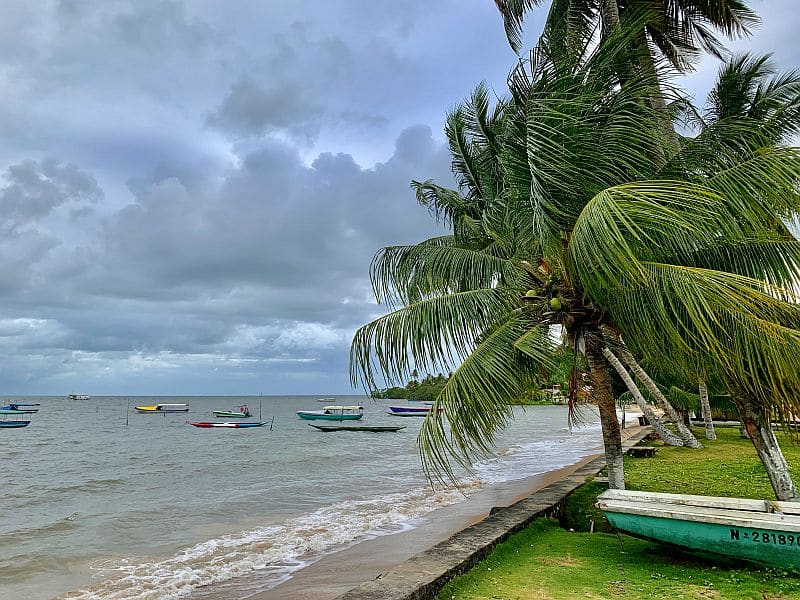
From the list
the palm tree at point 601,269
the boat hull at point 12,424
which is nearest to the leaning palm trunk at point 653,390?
the palm tree at point 601,269

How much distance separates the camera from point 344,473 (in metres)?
20.2

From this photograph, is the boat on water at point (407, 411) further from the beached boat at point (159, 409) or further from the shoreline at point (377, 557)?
the shoreline at point (377, 557)

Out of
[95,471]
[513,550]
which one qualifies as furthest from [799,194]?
[95,471]

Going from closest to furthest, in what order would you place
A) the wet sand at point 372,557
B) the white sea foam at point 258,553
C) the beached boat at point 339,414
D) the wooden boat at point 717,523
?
the wooden boat at point 717,523 < the wet sand at point 372,557 < the white sea foam at point 258,553 < the beached boat at point 339,414

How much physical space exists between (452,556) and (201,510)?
427 inches

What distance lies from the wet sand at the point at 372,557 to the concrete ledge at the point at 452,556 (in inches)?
74.8

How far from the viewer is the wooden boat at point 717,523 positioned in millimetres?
4648

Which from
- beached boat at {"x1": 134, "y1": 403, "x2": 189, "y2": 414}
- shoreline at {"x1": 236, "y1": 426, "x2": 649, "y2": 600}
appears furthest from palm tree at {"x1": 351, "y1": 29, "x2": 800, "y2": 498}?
beached boat at {"x1": 134, "y1": 403, "x2": 189, "y2": 414}

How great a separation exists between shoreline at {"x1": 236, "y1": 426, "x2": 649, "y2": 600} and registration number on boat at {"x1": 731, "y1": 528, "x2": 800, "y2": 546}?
2.59 m

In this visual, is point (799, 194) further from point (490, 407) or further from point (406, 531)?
point (406, 531)

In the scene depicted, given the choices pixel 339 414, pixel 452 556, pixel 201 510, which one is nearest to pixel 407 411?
pixel 339 414

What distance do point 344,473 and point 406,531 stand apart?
10179mm

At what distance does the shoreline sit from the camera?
692 centimetres

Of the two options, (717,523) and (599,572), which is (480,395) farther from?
(717,523)
